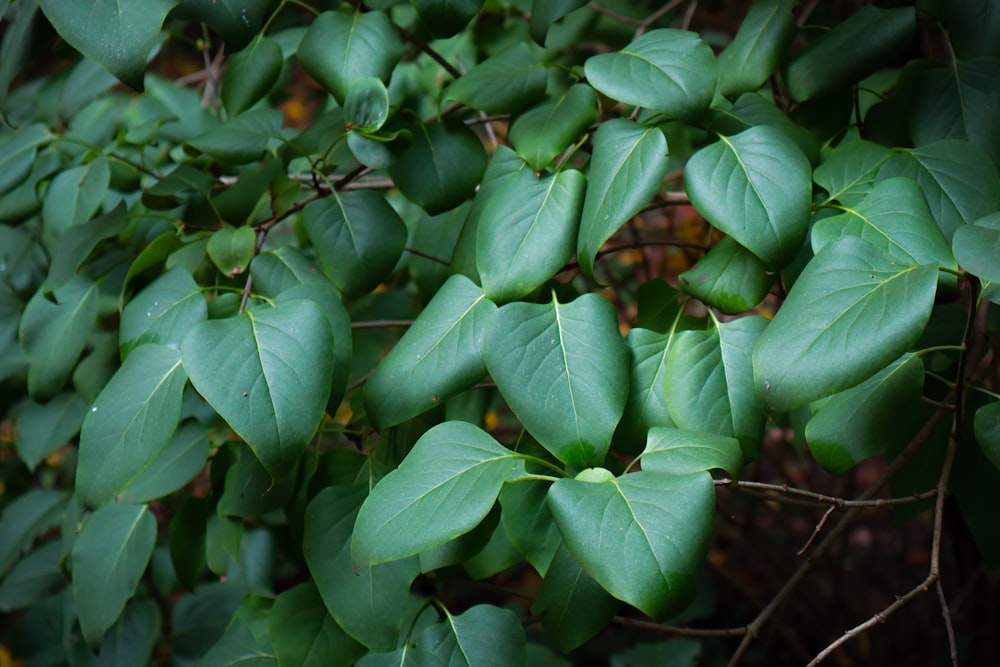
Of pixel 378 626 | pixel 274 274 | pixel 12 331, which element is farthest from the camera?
pixel 12 331

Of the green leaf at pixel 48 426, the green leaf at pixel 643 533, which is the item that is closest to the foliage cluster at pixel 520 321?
the green leaf at pixel 643 533

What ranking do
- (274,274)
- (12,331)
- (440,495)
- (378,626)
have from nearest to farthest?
(440,495)
(378,626)
(274,274)
(12,331)

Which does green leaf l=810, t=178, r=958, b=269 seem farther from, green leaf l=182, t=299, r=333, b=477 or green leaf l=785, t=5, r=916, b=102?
green leaf l=182, t=299, r=333, b=477

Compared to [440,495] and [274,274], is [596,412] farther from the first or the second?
[274,274]

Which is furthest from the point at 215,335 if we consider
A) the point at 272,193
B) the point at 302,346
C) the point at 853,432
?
the point at 853,432

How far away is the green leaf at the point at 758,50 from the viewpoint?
2.68 feet

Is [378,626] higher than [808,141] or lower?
lower

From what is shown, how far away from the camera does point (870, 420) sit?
26.8 inches

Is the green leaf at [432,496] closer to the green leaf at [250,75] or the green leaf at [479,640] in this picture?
the green leaf at [479,640]

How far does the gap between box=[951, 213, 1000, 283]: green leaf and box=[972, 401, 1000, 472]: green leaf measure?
145mm

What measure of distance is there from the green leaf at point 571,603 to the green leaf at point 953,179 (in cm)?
43

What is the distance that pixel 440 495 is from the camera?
0.63m

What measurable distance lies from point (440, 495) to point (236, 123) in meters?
0.54

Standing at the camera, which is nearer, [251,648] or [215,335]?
[215,335]
